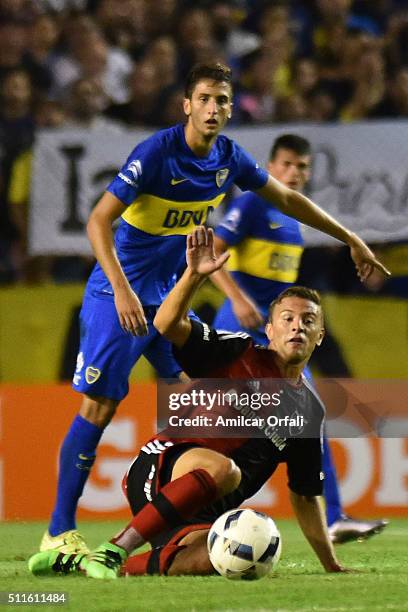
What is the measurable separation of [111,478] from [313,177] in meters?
2.18

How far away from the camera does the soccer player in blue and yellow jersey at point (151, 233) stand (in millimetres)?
5312

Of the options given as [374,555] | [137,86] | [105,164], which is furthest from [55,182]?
[374,555]

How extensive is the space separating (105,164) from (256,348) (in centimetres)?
362

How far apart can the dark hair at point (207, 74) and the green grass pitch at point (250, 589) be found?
6.34ft

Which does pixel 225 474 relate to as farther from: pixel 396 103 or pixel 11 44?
pixel 396 103

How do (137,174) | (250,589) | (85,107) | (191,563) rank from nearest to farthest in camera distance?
(250,589) → (191,563) → (137,174) → (85,107)

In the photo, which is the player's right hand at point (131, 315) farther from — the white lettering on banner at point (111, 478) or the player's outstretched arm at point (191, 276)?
the white lettering on banner at point (111, 478)

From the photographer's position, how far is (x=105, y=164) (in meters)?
8.08

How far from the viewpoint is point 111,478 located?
25.0ft

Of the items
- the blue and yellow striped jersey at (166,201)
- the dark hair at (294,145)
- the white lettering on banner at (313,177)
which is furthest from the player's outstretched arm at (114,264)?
the white lettering on banner at (313,177)

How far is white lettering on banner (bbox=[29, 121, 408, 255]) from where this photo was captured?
8.00m

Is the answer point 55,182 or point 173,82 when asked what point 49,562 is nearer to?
point 55,182

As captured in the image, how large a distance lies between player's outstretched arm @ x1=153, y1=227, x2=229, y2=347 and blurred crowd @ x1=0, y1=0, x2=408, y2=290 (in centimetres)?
394

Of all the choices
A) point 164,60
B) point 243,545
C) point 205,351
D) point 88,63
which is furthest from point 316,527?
point 88,63
